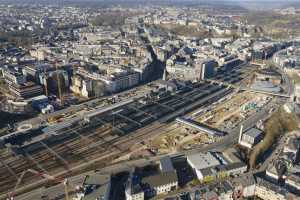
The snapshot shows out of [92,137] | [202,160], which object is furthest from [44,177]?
[202,160]

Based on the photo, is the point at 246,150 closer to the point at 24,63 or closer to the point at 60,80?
the point at 60,80

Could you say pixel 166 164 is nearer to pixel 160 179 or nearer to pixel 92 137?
pixel 160 179

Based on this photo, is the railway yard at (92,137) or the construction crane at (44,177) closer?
the construction crane at (44,177)

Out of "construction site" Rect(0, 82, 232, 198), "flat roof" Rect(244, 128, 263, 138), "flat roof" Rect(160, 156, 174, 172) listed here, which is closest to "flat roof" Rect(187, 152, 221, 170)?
"flat roof" Rect(160, 156, 174, 172)

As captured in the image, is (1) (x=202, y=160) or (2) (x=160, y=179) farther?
(1) (x=202, y=160)

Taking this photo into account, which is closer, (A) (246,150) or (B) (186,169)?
(B) (186,169)

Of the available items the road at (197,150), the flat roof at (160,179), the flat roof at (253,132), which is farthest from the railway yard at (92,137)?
the flat roof at (160,179)

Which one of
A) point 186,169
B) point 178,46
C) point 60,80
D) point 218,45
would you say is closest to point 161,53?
point 178,46

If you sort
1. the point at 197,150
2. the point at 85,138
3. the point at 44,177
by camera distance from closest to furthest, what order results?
the point at 44,177, the point at 197,150, the point at 85,138

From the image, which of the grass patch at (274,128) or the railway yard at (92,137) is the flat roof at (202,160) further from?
A: the railway yard at (92,137)
